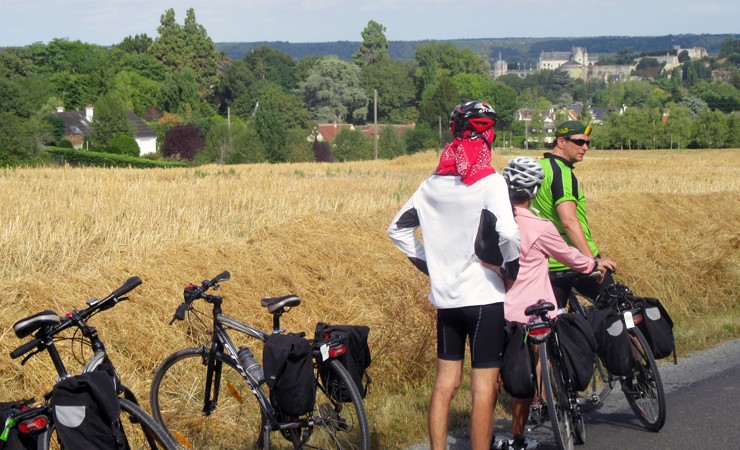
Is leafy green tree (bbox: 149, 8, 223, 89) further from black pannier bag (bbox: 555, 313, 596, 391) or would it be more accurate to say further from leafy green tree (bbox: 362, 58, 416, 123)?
black pannier bag (bbox: 555, 313, 596, 391)

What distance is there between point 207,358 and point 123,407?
56.8 inches

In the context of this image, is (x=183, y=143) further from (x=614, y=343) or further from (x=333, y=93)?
(x=614, y=343)

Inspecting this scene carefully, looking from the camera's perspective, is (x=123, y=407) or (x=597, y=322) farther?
(x=597, y=322)

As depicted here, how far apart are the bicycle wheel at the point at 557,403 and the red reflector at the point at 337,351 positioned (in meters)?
1.13

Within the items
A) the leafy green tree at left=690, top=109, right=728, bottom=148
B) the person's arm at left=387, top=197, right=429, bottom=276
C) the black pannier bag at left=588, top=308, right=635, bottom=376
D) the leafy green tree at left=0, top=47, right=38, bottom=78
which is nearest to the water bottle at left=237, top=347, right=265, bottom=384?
the person's arm at left=387, top=197, right=429, bottom=276

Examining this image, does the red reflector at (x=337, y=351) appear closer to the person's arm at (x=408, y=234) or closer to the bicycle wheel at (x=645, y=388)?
the person's arm at (x=408, y=234)

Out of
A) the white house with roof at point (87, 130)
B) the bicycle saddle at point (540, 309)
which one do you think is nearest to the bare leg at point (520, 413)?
the bicycle saddle at point (540, 309)

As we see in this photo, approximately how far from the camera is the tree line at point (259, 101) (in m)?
72.2

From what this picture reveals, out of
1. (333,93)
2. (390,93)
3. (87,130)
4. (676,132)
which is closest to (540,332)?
(87,130)

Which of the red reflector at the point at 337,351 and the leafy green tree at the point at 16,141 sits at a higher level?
the red reflector at the point at 337,351

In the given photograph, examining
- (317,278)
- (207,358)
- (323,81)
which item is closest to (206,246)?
(317,278)

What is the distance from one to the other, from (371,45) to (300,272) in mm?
166828

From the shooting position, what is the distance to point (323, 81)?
123125 millimetres

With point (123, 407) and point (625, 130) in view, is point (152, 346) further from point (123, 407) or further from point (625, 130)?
point (625, 130)
